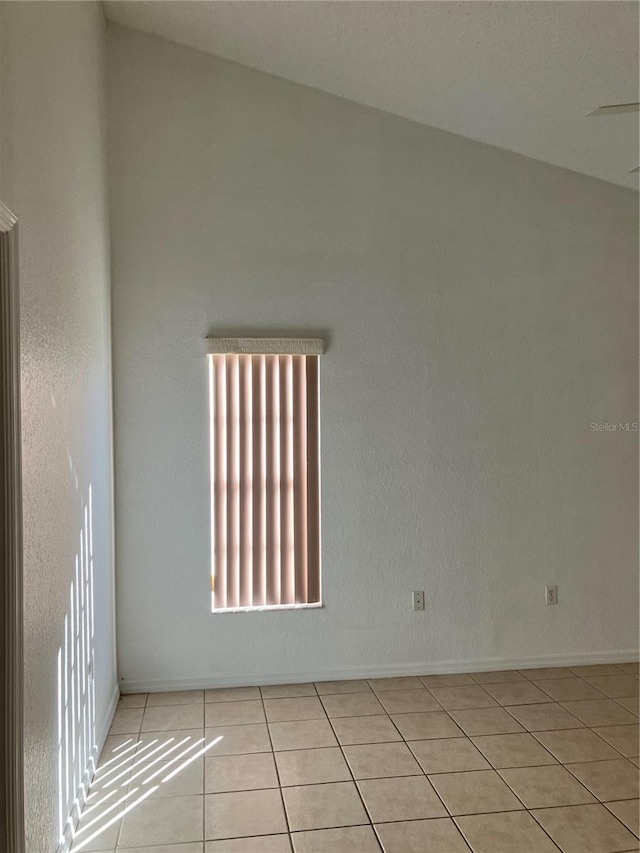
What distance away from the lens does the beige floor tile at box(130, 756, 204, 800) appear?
2965 millimetres

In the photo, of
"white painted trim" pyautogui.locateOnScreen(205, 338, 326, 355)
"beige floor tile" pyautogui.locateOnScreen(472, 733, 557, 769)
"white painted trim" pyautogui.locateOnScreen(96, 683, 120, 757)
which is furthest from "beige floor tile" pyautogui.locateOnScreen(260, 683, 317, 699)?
"white painted trim" pyautogui.locateOnScreen(205, 338, 326, 355)

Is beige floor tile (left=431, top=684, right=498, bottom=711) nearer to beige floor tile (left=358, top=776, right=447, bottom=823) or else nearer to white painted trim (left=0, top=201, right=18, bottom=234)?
beige floor tile (left=358, top=776, right=447, bottom=823)

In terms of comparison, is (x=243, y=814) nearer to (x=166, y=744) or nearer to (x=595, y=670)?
(x=166, y=744)

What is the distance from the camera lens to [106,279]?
3807 millimetres

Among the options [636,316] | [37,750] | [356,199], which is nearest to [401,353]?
[356,199]

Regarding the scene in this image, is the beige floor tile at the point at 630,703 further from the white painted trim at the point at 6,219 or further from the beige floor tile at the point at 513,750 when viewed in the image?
the white painted trim at the point at 6,219

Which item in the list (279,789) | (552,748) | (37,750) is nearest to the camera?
(37,750)

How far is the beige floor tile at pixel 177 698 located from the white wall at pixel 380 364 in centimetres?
11

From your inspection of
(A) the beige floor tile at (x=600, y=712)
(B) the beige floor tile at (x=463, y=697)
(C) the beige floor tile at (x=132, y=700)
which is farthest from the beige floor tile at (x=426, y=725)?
(C) the beige floor tile at (x=132, y=700)

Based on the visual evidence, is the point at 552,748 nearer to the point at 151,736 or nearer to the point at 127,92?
the point at 151,736

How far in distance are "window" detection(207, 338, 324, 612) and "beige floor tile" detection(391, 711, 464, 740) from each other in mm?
860

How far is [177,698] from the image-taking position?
394 centimetres

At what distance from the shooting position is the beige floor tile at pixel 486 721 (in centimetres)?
352

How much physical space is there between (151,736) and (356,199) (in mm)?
2952
